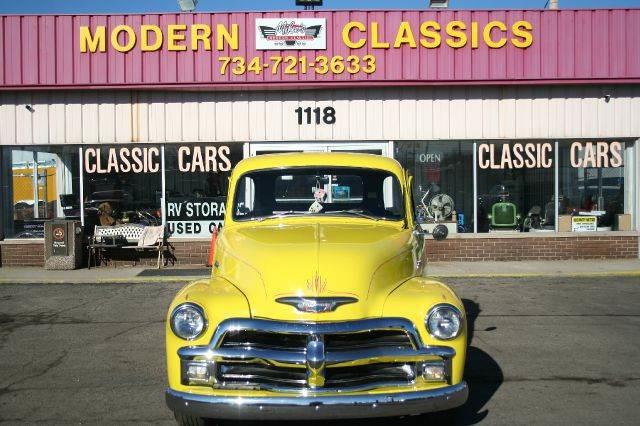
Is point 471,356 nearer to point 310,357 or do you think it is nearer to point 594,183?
point 310,357

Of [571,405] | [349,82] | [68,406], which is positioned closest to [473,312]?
[571,405]

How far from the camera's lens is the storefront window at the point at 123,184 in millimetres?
14266

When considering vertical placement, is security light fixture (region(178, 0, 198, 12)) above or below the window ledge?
above

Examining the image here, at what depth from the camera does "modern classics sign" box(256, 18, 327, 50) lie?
13.8 metres

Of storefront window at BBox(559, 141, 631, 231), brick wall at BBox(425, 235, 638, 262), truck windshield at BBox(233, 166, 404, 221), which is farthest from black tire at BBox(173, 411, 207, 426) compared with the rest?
storefront window at BBox(559, 141, 631, 231)

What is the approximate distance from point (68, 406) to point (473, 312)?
216 inches

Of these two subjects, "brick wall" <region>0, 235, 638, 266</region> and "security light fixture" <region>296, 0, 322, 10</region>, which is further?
"security light fixture" <region>296, 0, 322, 10</region>

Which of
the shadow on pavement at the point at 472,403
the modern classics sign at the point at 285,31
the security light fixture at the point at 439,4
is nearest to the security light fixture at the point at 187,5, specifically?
the modern classics sign at the point at 285,31

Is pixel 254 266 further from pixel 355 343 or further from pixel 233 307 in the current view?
pixel 355 343

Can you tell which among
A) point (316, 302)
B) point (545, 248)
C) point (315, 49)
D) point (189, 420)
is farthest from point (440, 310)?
point (545, 248)

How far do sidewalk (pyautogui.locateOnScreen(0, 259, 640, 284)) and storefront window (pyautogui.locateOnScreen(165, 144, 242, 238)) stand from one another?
3.70 feet

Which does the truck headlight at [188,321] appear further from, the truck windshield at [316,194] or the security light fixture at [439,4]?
the security light fixture at [439,4]

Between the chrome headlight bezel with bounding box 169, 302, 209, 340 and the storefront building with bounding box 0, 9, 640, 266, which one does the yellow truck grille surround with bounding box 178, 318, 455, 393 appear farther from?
the storefront building with bounding box 0, 9, 640, 266

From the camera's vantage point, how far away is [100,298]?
10.4 m
